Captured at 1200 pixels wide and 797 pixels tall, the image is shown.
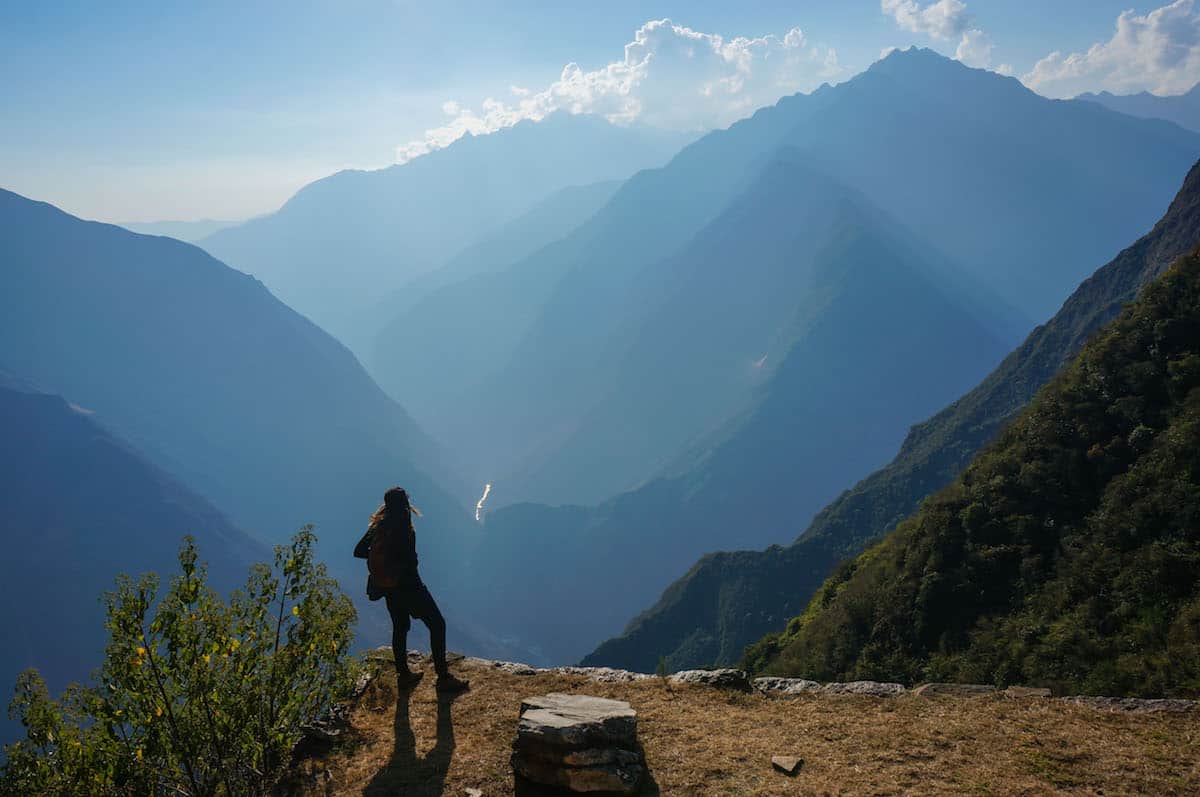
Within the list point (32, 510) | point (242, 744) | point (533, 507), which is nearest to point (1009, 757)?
point (242, 744)

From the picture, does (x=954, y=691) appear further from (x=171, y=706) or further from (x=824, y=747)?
(x=171, y=706)

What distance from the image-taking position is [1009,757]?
22.1 feet

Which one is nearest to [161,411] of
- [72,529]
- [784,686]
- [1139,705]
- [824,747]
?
[72,529]

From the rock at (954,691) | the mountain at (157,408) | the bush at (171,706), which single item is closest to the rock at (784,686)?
the rock at (954,691)

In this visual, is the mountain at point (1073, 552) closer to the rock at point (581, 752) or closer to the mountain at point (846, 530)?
the rock at point (581, 752)

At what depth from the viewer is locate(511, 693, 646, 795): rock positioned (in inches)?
252

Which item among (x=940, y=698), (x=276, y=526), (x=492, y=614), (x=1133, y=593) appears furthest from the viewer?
(x=276, y=526)

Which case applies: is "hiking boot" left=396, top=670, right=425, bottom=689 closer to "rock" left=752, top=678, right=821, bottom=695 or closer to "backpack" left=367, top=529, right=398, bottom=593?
"backpack" left=367, top=529, right=398, bottom=593

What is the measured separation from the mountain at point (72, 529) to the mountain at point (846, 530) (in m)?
70.8

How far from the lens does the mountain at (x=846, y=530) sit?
5831cm

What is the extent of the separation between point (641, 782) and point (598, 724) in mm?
765

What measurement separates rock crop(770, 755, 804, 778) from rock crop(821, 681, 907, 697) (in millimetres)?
2815

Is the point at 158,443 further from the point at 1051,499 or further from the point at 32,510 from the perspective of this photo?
the point at 1051,499

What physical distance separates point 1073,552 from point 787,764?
15.0 metres
